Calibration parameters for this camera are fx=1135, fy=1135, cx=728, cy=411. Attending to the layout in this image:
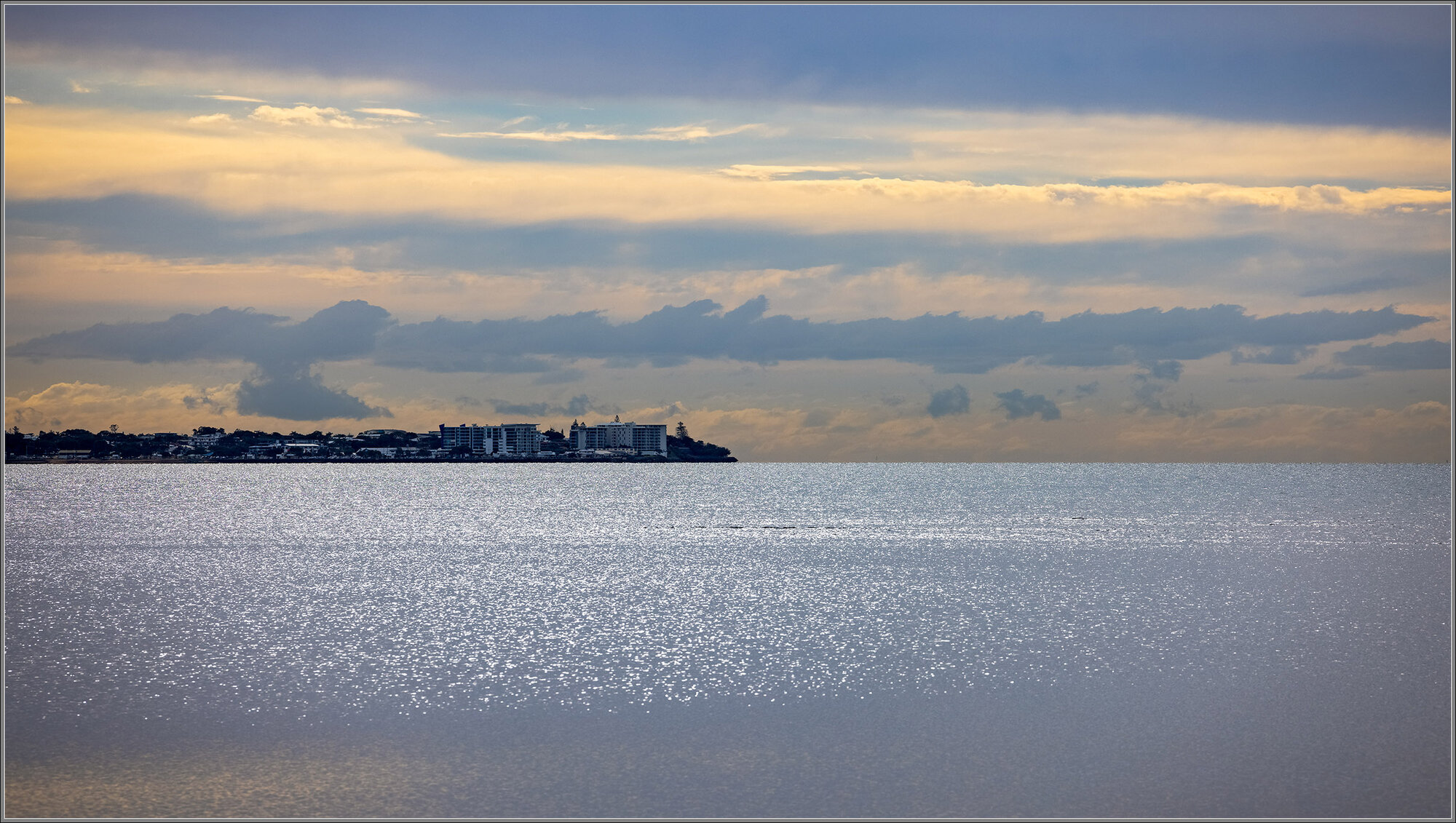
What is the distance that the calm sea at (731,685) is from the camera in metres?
19.4

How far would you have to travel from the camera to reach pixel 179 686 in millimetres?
27672

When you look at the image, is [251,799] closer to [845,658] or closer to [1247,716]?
[845,658]

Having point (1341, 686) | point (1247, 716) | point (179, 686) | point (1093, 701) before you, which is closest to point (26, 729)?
point (179, 686)

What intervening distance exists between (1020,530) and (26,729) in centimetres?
7721

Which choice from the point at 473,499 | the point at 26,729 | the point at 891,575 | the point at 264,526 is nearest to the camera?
the point at 26,729

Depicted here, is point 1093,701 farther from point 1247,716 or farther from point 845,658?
point 845,658

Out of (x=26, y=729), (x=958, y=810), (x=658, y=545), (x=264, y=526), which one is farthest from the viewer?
(x=264, y=526)

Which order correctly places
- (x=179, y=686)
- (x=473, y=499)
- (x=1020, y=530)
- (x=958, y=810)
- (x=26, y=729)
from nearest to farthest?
(x=958, y=810) → (x=26, y=729) → (x=179, y=686) → (x=1020, y=530) → (x=473, y=499)

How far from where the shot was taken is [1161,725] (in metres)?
23.9

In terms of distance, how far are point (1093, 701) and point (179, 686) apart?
21865 mm

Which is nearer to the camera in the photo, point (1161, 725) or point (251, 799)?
point (251, 799)

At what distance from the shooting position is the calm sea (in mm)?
19391

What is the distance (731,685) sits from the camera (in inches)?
1098

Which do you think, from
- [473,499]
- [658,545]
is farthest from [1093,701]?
[473,499]
